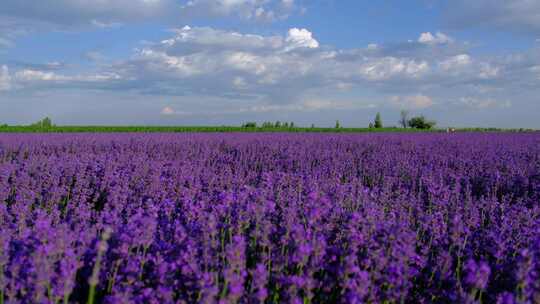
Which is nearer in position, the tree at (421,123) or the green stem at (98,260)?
the green stem at (98,260)

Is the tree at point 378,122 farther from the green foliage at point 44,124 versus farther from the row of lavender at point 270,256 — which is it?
the row of lavender at point 270,256

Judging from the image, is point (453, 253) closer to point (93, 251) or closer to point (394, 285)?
point (394, 285)

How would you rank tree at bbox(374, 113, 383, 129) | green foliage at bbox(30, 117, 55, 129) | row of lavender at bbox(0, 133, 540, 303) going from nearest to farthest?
row of lavender at bbox(0, 133, 540, 303)
green foliage at bbox(30, 117, 55, 129)
tree at bbox(374, 113, 383, 129)

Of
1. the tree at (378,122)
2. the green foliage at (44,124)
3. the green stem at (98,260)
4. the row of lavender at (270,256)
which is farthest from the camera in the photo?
the tree at (378,122)

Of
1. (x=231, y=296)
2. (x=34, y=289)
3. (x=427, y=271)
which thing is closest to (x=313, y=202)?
(x=427, y=271)

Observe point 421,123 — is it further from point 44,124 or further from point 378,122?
point 44,124

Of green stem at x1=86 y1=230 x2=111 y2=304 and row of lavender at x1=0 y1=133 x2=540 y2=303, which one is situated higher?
green stem at x1=86 y1=230 x2=111 y2=304

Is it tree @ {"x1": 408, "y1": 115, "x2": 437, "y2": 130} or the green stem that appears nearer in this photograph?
the green stem

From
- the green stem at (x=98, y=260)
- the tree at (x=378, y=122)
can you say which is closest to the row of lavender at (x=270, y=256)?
the green stem at (x=98, y=260)

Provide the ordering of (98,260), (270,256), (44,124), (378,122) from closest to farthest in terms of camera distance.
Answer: (98,260), (270,256), (44,124), (378,122)

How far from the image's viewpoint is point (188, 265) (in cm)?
199

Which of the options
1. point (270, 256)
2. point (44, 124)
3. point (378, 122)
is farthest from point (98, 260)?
point (378, 122)

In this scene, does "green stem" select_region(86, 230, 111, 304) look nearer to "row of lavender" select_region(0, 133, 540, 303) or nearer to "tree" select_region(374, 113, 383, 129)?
"row of lavender" select_region(0, 133, 540, 303)

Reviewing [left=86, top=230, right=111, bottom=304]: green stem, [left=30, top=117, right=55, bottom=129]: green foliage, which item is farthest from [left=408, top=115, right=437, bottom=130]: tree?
[left=86, top=230, right=111, bottom=304]: green stem
